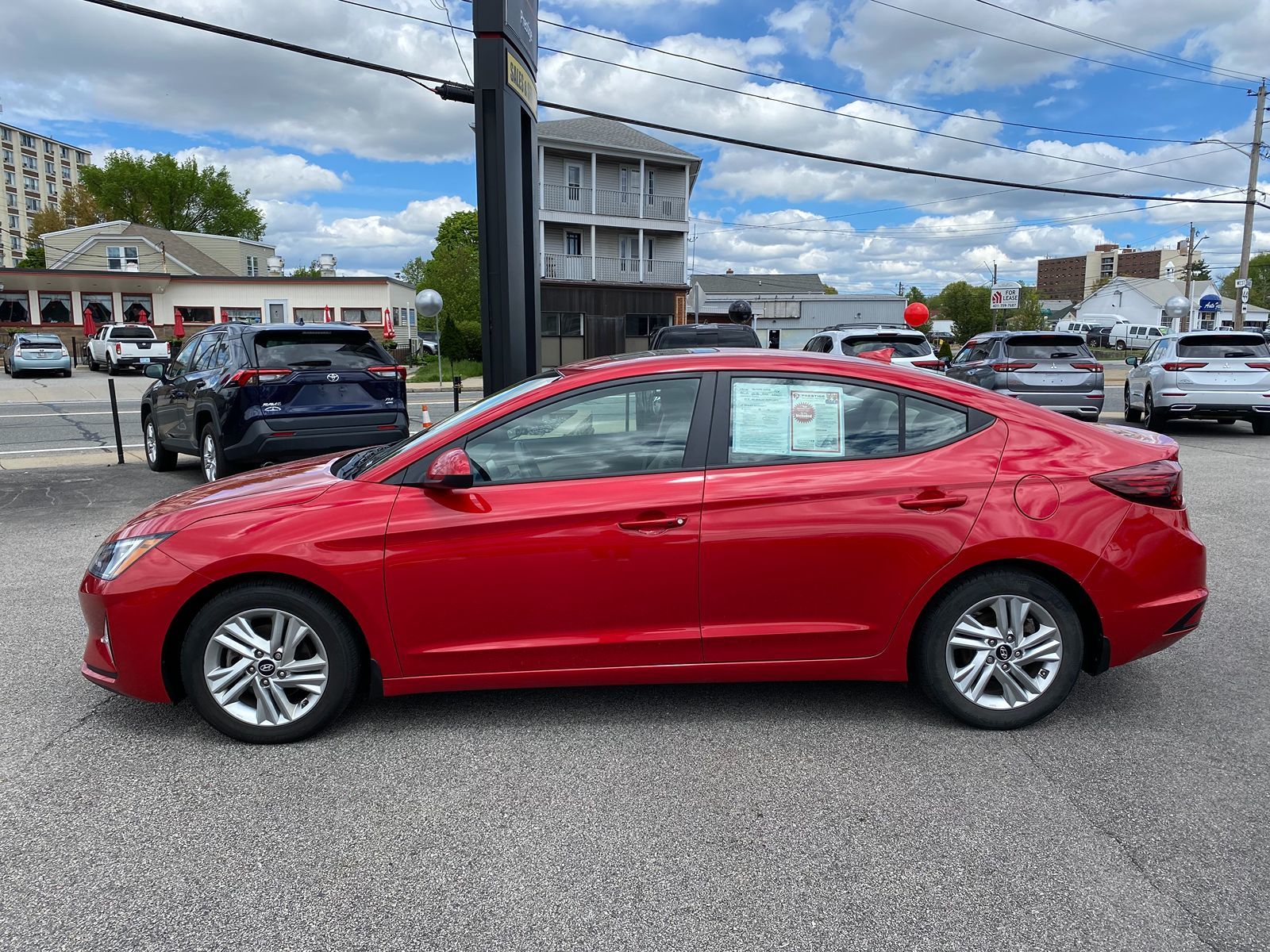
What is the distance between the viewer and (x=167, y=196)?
76625 millimetres

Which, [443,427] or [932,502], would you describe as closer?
[932,502]

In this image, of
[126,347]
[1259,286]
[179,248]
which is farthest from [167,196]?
[1259,286]

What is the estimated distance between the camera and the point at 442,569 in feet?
11.4

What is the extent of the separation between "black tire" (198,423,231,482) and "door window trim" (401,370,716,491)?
592 cm

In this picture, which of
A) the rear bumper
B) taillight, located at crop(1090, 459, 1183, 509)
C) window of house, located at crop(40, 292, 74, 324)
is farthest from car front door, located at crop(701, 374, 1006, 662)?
window of house, located at crop(40, 292, 74, 324)

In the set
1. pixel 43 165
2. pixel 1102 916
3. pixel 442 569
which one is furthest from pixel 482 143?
pixel 43 165

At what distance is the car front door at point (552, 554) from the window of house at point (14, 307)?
48.2 metres

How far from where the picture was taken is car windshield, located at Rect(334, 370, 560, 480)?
12.4ft

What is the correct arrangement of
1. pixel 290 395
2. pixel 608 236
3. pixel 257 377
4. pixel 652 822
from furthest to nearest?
1. pixel 608 236
2. pixel 290 395
3. pixel 257 377
4. pixel 652 822

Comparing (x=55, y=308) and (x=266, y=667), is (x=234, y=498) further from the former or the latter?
(x=55, y=308)

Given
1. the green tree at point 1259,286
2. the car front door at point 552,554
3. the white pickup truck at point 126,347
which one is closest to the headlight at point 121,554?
the car front door at point 552,554

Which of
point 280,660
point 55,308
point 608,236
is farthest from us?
point 55,308

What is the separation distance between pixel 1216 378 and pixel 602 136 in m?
29.9

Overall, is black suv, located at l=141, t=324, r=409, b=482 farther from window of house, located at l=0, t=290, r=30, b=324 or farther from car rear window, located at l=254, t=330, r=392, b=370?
window of house, located at l=0, t=290, r=30, b=324
